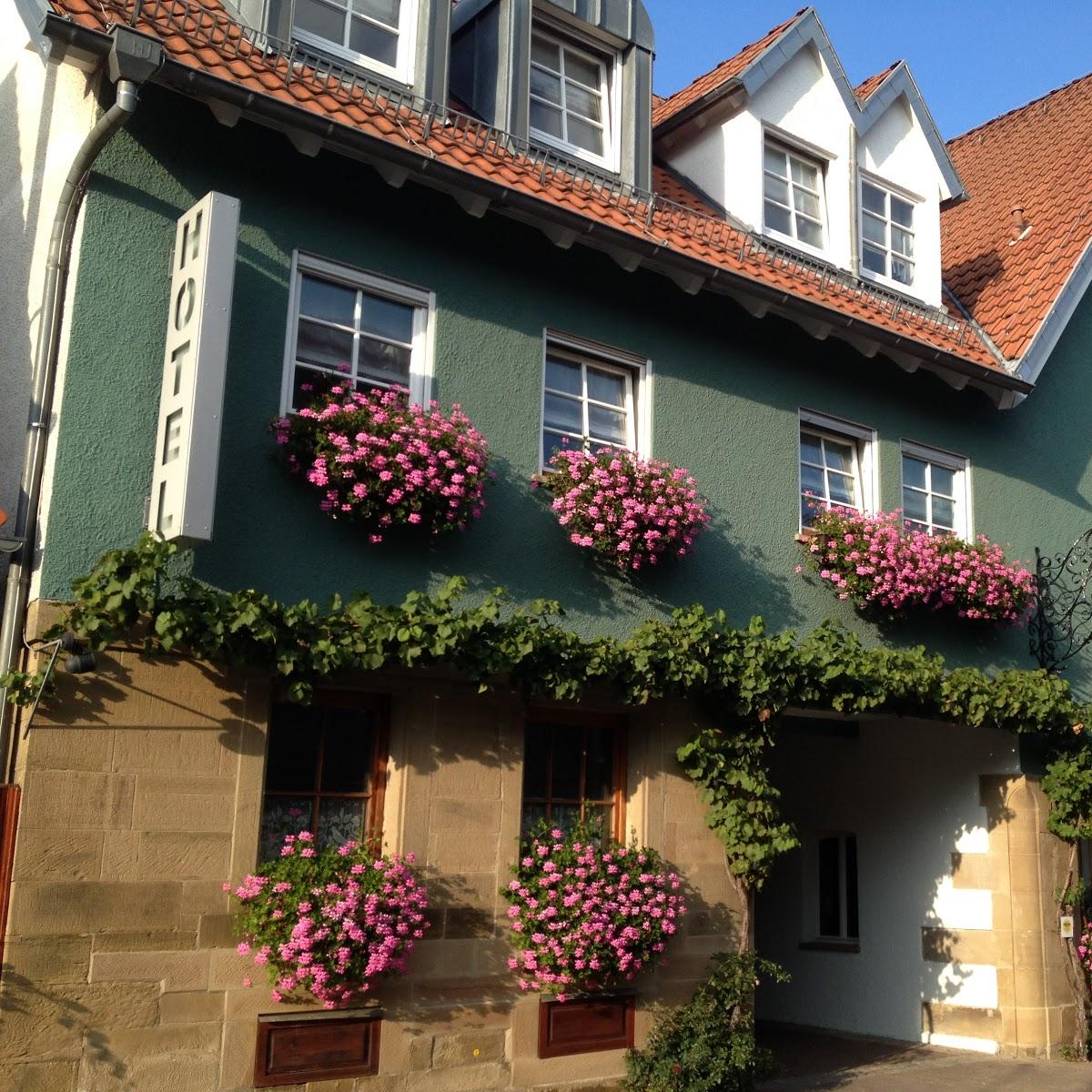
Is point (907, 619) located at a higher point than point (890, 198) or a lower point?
lower

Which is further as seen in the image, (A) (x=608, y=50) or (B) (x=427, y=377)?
(A) (x=608, y=50)

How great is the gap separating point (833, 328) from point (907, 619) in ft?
7.99

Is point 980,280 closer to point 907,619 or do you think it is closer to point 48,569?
point 907,619

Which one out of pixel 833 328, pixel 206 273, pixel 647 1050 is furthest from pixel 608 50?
pixel 647 1050

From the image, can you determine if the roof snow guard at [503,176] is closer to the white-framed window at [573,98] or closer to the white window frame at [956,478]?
the white-framed window at [573,98]

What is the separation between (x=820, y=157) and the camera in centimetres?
1241

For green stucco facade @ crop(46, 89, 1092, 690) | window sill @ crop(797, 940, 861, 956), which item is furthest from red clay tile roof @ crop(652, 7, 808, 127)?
window sill @ crop(797, 940, 861, 956)

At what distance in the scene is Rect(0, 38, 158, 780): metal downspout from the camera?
705 cm

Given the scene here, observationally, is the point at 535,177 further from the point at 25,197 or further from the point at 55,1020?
the point at 55,1020

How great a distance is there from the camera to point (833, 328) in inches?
428

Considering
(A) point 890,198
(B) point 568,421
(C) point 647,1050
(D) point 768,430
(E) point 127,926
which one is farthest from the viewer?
(A) point 890,198

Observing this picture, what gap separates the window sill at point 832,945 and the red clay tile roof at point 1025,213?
18.3 ft

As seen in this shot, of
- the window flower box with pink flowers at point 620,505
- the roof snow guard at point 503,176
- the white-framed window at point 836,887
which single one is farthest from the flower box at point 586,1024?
the roof snow guard at point 503,176

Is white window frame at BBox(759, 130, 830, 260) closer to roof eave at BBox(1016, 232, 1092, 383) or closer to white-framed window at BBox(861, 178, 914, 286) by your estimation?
white-framed window at BBox(861, 178, 914, 286)
